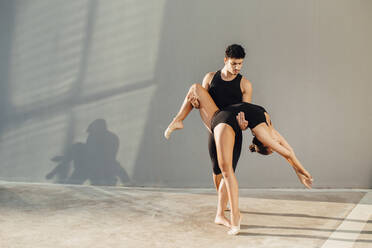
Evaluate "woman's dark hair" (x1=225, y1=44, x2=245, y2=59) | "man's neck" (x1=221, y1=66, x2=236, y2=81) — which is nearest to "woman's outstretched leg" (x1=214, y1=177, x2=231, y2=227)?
"man's neck" (x1=221, y1=66, x2=236, y2=81)

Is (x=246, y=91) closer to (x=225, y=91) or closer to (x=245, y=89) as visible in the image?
(x=245, y=89)

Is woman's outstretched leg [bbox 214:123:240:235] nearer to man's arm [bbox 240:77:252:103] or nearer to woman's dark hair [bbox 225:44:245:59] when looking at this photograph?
man's arm [bbox 240:77:252:103]

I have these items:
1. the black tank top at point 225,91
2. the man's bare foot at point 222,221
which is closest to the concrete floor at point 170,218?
the man's bare foot at point 222,221

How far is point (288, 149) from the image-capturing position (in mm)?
3477

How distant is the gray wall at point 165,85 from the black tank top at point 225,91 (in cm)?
164

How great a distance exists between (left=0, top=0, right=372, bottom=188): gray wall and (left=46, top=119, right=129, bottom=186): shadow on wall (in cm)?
1

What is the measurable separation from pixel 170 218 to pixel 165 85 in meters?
2.00

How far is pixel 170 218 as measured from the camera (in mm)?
3857

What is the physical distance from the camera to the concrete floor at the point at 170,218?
322cm

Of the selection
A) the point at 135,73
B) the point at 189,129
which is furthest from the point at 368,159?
the point at 135,73

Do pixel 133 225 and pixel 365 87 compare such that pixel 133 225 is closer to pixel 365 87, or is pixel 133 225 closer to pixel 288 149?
pixel 288 149

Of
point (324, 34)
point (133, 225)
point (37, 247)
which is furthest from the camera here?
point (324, 34)

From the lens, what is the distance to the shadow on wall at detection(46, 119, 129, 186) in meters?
5.45

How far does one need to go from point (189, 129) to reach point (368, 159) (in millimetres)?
2172
